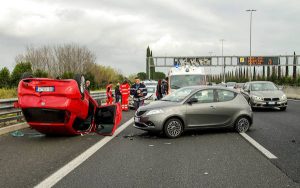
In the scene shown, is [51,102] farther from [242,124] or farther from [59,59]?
[59,59]

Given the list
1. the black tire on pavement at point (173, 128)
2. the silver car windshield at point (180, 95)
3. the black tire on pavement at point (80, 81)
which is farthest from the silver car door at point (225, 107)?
the black tire on pavement at point (80, 81)

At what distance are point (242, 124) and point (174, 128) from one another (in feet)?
7.72

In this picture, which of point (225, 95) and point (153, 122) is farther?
point (225, 95)

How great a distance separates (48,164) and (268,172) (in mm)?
3813

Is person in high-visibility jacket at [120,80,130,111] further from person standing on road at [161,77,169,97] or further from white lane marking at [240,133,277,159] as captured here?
white lane marking at [240,133,277,159]

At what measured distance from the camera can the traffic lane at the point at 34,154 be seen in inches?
255

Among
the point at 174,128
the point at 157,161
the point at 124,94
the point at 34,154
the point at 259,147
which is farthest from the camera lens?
the point at 124,94

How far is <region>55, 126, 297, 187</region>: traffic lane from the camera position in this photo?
610 centimetres

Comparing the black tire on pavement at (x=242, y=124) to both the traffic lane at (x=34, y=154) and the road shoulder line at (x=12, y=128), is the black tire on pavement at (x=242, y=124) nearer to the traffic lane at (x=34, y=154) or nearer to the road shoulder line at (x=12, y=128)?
the traffic lane at (x=34, y=154)

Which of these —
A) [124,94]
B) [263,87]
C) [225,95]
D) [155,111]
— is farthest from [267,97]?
[155,111]

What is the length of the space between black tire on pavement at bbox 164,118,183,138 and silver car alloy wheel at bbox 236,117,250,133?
2.02m

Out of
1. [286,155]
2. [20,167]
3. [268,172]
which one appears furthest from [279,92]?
[20,167]

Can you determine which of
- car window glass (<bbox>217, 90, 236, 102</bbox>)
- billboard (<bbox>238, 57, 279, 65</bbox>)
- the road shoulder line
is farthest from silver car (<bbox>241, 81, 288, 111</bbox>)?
billboard (<bbox>238, 57, 279, 65</bbox>)

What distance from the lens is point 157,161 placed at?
307 inches
